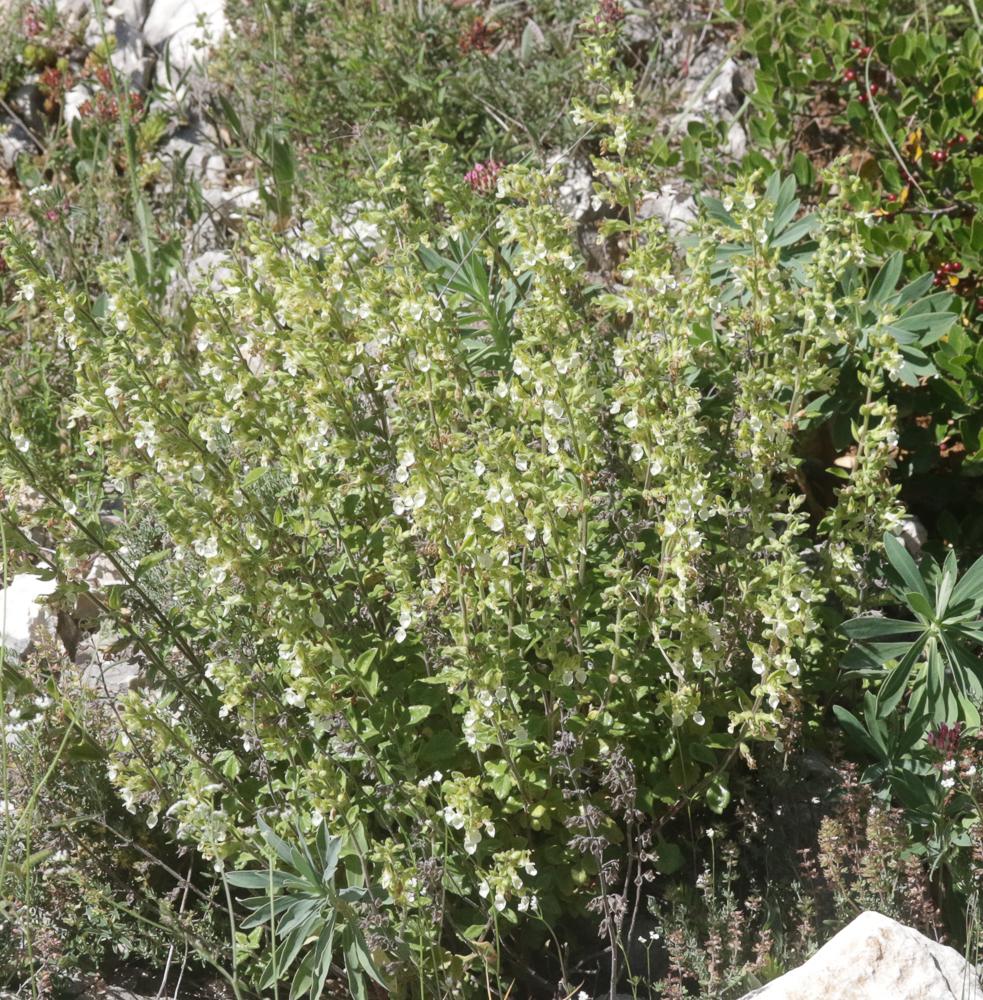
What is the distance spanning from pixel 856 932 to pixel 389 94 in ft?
13.8

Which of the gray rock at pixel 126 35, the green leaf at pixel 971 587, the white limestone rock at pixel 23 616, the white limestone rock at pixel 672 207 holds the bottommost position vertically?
the white limestone rock at pixel 23 616

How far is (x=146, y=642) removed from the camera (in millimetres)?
2934

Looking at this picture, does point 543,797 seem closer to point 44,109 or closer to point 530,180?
point 530,180

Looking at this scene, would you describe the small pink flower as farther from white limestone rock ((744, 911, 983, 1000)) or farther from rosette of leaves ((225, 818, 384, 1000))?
white limestone rock ((744, 911, 983, 1000))

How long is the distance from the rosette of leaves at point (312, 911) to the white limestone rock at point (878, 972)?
86 cm

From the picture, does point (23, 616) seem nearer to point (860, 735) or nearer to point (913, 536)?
point (860, 735)

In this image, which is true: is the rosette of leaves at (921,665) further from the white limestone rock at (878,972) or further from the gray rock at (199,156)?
the gray rock at (199,156)

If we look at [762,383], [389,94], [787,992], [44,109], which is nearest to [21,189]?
[44,109]

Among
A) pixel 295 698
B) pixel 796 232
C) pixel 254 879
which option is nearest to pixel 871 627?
pixel 796 232

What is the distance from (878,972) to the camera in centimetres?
235

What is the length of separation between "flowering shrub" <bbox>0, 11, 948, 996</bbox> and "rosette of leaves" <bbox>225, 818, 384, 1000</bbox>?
1.2 inches

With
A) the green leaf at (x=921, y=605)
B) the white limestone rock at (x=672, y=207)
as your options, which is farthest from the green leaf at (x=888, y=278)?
the white limestone rock at (x=672, y=207)

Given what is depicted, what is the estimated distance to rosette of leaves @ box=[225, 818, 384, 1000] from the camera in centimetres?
248

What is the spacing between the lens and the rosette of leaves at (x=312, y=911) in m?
2.48
